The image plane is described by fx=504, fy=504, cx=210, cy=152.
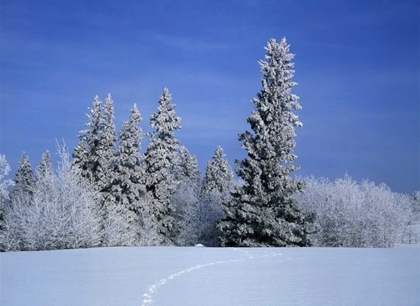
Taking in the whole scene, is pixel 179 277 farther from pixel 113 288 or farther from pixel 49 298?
pixel 49 298

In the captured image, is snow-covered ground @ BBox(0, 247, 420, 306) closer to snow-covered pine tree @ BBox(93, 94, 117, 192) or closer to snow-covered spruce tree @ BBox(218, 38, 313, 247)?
snow-covered spruce tree @ BBox(218, 38, 313, 247)

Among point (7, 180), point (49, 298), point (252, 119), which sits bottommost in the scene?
point (49, 298)

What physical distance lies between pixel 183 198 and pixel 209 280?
1792 inches

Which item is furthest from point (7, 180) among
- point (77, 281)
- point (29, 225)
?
point (77, 281)

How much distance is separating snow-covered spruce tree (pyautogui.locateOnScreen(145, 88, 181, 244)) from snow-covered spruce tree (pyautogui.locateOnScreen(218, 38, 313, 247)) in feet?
48.4

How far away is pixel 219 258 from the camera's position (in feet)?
63.6

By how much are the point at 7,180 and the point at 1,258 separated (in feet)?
87.5

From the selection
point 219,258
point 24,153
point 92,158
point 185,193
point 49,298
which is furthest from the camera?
point 24,153

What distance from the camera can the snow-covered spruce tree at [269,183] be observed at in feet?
111

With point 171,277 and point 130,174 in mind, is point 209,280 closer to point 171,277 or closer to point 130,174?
point 171,277

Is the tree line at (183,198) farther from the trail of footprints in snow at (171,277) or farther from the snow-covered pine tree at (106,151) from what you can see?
the trail of footprints in snow at (171,277)

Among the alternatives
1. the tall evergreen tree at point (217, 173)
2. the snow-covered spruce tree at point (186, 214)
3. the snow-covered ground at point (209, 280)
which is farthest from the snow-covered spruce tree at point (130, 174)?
the snow-covered ground at point (209, 280)

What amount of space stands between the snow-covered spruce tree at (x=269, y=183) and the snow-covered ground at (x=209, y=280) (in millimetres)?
13441

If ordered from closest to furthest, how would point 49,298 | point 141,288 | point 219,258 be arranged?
point 49,298, point 141,288, point 219,258
